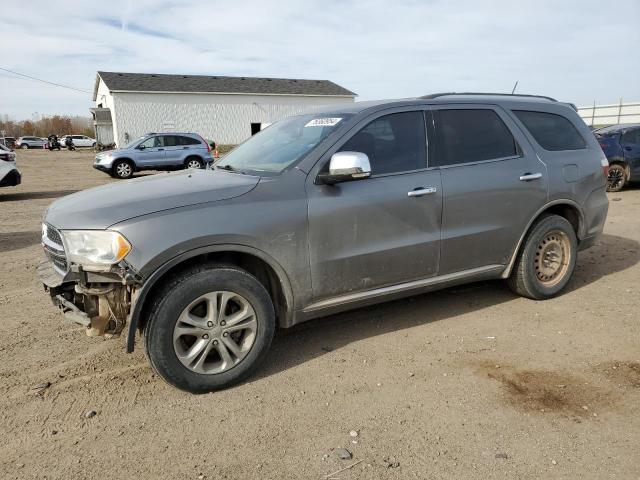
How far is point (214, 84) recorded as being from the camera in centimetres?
4169

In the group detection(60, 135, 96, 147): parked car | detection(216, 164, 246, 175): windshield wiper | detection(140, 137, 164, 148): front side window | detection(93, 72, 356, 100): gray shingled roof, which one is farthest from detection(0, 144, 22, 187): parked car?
detection(60, 135, 96, 147): parked car

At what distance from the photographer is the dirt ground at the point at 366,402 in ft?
8.60

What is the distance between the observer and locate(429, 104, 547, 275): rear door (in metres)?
4.10

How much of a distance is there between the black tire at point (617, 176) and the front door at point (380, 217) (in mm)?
10476

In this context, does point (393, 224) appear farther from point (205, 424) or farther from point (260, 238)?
point (205, 424)

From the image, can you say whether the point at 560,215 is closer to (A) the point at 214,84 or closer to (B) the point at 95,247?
(B) the point at 95,247

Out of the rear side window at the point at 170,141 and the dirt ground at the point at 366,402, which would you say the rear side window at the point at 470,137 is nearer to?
the dirt ground at the point at 366,402

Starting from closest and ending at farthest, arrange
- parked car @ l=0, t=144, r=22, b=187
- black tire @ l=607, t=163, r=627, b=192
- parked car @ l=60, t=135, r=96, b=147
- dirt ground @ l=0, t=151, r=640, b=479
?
dirt ground @ l=0, t=151, r=640, b=479 → black tire @ l=607, t=163, r=627, b=192 → parked car @ l=0, t=144, r=22, b=187 → parked car @ l=60, t=135, r=96, b=147

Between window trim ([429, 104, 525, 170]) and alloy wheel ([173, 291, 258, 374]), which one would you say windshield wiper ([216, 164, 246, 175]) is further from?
window trim ([429, 104, 525, 170])

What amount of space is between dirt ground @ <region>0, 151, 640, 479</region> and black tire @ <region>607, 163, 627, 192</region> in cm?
897

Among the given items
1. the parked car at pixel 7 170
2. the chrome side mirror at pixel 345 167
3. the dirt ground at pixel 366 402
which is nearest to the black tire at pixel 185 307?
the dirt ground at pixel 366 402

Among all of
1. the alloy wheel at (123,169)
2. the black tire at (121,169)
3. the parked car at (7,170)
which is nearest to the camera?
the parked car at (7,170)

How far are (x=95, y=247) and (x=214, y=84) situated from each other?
136ft

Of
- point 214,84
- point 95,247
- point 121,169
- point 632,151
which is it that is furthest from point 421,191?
point 214,84
